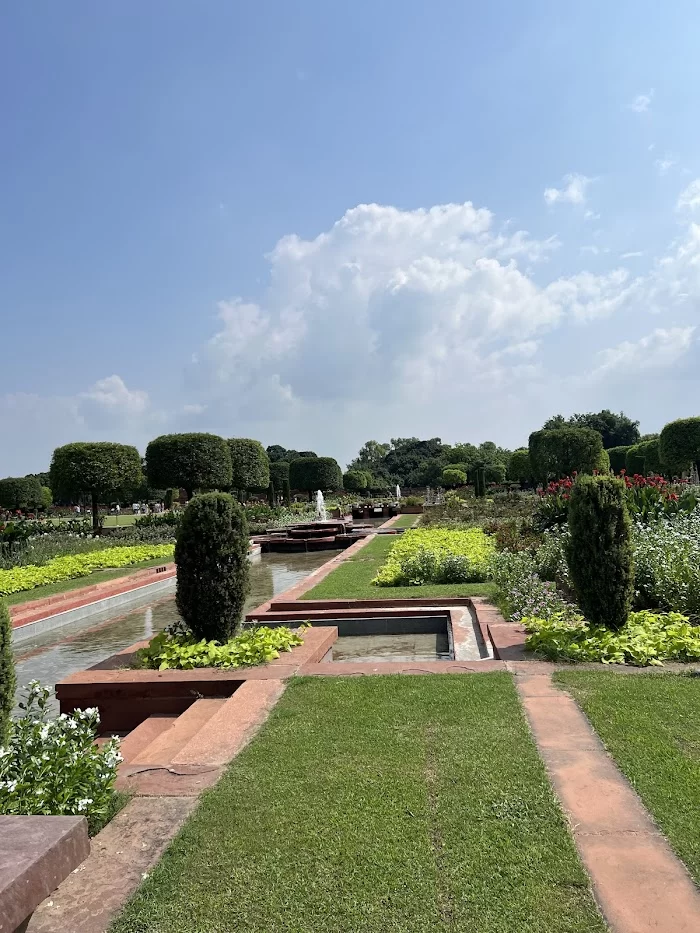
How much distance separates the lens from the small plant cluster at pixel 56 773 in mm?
2420

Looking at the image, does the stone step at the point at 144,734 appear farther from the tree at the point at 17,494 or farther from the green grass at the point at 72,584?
the tree at the point at 17,494

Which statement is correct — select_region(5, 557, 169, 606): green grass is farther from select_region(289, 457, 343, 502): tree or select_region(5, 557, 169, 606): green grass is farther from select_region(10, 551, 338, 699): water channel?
select_region(289, 457, 343, 502): tree

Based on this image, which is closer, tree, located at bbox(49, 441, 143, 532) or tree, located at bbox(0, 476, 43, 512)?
tree, located at bbox(49, 441, 143, 532)

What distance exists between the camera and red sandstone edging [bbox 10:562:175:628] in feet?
26.4

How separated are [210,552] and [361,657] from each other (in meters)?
1.77

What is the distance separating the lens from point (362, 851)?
87.6 inches

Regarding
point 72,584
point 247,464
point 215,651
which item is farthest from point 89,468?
point 215,651

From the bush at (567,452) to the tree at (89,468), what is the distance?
71.7 ft

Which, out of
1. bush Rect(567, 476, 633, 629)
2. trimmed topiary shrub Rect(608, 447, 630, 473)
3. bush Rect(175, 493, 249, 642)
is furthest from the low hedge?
trimmed topiary shrub Rect(608, 447, 630, 473)

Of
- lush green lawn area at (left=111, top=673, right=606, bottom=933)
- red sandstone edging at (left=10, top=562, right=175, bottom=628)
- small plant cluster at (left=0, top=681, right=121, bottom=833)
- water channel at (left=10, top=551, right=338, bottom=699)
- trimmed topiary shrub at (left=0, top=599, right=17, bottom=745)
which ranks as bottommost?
water channel at (left=10, top=551, right=338, bottom=699)

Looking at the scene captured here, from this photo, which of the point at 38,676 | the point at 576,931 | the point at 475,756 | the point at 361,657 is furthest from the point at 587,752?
the point at 38,676

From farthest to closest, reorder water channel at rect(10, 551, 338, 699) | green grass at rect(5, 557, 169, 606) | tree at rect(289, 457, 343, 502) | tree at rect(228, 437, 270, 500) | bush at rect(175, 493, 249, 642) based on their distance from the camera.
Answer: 1. tree at rect(289, 457, 343, 502)
2. tree at rect(228, 437, 270, 500)
3. green grass at rect(5, 557, 169, 606)
4. water channel at rect(10, 551, 338, 699)
5. bush at rect(175, 493, 249, 642)

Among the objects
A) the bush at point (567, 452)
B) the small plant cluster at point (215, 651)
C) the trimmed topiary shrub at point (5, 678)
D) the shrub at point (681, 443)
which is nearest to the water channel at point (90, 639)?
the small plant cluster at point (215, 651)

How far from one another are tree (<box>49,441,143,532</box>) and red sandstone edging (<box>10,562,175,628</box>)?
1287 cm
